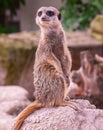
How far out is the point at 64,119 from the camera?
8.56 feet

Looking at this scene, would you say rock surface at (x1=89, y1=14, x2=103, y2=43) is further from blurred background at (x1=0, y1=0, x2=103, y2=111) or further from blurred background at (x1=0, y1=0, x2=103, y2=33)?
blurred background at (x1=0, y1=0, x2=103, y2=33)

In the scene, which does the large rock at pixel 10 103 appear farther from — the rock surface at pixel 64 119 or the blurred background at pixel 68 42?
the rock surface at pixel 64 119

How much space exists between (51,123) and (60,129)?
0.18 ft

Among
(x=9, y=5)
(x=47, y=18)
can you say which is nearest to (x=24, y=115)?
(x=47, y=18)

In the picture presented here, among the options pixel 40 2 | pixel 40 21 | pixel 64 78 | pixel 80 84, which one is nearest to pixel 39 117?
pixel 64 78

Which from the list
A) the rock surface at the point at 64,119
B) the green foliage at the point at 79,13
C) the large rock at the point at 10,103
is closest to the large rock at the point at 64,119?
the rock surface at the point at 64,119

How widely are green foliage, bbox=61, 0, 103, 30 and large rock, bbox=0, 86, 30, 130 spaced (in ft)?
10.8

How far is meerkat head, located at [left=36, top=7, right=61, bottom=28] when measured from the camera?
9.24 ft

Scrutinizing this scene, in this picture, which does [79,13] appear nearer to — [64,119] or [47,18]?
[47,18]

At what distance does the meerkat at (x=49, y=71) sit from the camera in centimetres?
270

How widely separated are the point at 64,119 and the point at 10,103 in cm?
145

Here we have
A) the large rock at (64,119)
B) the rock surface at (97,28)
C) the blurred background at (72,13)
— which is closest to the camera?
the large rock at (64,119)

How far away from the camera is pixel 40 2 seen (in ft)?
19.4

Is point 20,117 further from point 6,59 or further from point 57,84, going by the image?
point 6,59
